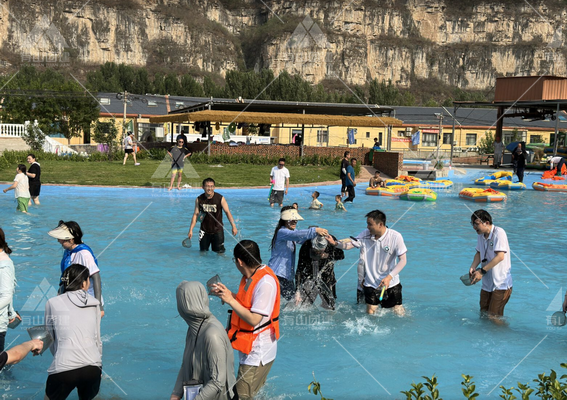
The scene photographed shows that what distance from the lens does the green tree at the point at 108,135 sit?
1436 inches

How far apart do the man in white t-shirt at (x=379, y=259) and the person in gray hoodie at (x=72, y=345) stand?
3400 mm

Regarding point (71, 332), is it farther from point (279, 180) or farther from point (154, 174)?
point (154, 174)

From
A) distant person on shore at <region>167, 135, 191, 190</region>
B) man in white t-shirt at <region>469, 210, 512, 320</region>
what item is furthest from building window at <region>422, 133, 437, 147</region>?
man in white t-shirt at <region>469, 210, 512, 320</region>

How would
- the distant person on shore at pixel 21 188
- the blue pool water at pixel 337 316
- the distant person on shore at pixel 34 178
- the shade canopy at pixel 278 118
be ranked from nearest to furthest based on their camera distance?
the blue pool water at pixel 337 316 < the distant person on shore at pixel 21 188 < the distant person on shore at pixel 34 178 < the shade canopy at pixel 278 118

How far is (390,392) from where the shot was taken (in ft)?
19.8

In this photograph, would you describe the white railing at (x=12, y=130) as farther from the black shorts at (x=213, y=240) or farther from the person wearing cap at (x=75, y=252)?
the person wearing cap at (x=75, y=252)

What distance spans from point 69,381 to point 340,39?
17283 centimetres

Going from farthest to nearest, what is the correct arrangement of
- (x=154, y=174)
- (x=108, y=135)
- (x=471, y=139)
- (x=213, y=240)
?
1. (x=471, y=139)
2. (x=108, y=135)
3. (x=154, y=174)
4. (x=213, y=240)

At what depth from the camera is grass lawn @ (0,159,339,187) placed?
24406mm

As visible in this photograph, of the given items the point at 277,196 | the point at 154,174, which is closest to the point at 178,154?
the point at 277,196

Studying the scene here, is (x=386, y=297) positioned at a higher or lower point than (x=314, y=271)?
lower

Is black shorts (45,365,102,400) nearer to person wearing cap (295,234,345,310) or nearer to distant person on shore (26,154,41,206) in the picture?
person wearing cap (295,234,345,310)

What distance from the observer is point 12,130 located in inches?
1484

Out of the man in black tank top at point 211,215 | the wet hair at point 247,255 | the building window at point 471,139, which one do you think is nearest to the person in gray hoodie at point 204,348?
the wet hair at point 247,255
